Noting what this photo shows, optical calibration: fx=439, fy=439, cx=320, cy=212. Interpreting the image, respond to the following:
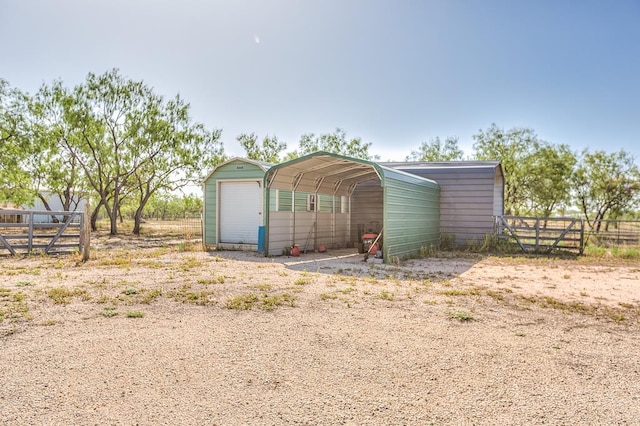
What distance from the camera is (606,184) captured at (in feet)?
81.9

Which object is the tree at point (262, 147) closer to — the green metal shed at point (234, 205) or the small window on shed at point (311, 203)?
the green metal shed at point (234, 205)

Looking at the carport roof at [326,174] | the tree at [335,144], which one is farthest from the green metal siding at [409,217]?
the tree at [335,144]

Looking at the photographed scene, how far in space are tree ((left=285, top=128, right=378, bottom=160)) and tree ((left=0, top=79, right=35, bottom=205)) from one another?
16.2 metres

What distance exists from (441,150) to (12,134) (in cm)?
2601

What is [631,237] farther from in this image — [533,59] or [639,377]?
[639,377]

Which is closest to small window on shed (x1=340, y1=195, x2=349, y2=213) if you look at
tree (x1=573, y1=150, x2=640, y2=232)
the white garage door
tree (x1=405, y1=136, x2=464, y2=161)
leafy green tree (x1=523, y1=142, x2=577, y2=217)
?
the white garage door

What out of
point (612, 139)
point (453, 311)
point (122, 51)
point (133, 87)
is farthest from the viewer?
point (612, 139)

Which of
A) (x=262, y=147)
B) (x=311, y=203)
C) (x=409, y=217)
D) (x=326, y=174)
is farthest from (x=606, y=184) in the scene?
(x=262, y=147)

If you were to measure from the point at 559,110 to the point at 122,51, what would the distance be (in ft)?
59.3

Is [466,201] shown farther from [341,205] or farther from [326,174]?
[326,174]

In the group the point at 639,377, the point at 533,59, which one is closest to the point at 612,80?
the point at 533,59

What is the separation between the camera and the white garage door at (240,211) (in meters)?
14.9

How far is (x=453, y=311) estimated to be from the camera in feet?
19.2

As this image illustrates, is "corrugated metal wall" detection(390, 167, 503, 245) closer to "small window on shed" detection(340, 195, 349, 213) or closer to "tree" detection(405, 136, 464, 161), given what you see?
"small window on shed" detection(340, 195, 349, 213)
